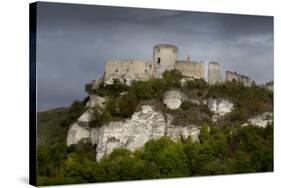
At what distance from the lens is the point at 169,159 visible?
15.4 metres

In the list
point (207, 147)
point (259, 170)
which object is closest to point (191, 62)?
point (207, 147)

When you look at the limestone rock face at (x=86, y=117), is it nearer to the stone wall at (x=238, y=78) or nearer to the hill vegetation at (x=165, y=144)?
the hill vegetation at (x=165, y=144)

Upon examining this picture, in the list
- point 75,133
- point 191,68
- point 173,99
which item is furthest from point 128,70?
point 75,133

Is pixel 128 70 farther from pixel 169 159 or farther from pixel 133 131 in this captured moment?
pixel 169 159

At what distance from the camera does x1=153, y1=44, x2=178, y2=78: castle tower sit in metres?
15.4

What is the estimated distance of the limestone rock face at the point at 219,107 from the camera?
15992 mm

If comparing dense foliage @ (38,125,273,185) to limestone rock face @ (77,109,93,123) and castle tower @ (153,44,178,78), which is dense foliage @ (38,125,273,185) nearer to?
limestone rock face @ (77,109,93,123)

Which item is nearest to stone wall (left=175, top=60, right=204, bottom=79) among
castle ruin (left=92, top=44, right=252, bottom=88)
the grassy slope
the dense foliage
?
castle ruin (left=92, top=44, right=252, bottom=88)

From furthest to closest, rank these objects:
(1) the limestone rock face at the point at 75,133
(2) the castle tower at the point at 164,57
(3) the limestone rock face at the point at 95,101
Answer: (2) the castle tower at the point at 164,57, (3) the limestone rock face at the point at 95,101, (1) the limestone rock face at the point at 75,133

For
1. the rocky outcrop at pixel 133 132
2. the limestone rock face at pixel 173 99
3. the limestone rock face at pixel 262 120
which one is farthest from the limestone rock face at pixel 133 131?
the limestone rock face at pixel 262 120

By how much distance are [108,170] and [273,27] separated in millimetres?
5018

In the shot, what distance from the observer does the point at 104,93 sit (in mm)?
14961

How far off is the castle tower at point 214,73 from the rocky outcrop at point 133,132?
111 cm

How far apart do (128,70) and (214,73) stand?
6.71 feet
